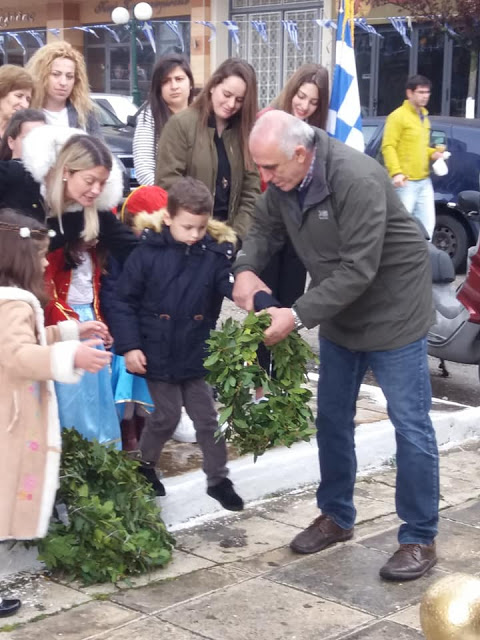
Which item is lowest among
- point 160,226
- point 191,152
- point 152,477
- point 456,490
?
point 456,490

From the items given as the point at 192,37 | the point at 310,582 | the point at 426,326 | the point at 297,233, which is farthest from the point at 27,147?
the point at 192,37

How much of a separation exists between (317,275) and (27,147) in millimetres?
1341

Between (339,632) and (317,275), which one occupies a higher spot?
(317,275)

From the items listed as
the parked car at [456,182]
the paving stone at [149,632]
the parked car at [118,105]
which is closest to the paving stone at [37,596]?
the paving stone at [149,632]

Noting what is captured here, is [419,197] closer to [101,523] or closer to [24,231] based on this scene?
[101,523]

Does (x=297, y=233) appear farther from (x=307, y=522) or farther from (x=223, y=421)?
(x=307, y=522)

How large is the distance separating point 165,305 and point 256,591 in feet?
3.97

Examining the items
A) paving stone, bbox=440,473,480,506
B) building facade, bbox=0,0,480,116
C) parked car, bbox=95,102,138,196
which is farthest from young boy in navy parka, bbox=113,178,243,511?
building facade, bbox=0,0,480,116

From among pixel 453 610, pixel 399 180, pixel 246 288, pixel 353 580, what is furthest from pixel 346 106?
pixel 453 610

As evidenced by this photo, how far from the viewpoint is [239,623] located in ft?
12.5

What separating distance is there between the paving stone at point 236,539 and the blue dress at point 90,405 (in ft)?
1.72

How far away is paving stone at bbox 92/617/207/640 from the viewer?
3.68 m

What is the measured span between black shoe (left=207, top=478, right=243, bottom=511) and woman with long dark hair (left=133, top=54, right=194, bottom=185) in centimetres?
199

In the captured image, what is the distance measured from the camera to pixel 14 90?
219 inches
